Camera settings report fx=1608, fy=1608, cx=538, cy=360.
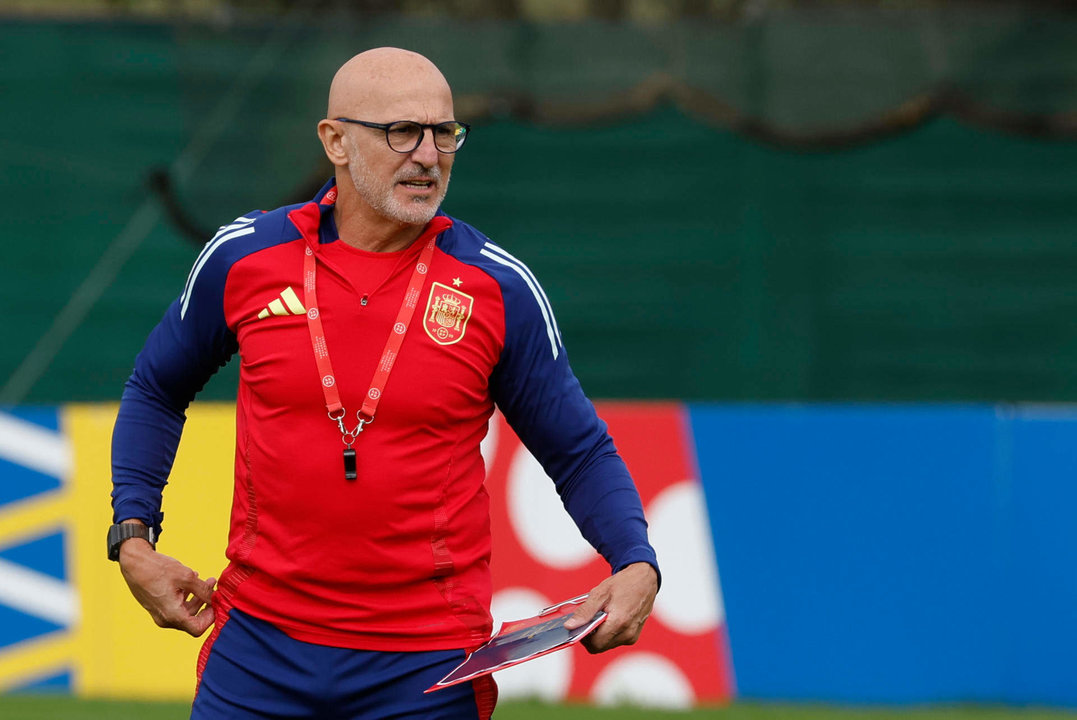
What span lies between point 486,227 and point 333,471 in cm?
744

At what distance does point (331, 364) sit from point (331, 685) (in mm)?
630

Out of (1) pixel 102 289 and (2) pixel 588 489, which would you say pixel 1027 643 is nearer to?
(2) pixel 588 489

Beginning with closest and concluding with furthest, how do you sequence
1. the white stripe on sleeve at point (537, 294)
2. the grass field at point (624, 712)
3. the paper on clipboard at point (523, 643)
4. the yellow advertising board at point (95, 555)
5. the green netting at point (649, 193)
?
the paper on clipboard at point (523, 643), the white stripe on sleeve at point (537, 294), the grass field at point (624, 712), the yellow advertising board at point (95, 555), the green netting at point (649, 193)

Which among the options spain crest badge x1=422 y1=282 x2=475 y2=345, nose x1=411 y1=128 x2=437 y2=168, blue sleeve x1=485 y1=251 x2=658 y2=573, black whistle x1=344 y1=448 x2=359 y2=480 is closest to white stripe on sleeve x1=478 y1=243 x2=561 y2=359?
blue sleeve x1=485 y1=251 x2=658 y2=573

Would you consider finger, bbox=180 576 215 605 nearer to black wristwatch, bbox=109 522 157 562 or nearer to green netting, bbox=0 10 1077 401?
black wristwatch, bbox=109 522 157 562

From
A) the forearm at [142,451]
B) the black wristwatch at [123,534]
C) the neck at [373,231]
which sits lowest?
the black wristwatch at [123,534]

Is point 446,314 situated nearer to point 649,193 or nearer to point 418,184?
point 418,184

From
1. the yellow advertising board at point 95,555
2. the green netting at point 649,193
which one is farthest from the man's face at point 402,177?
the green netting at point 649,193

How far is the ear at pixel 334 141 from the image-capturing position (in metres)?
3.39

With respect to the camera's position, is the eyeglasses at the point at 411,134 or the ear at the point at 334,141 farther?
the ear at the point at 334,141

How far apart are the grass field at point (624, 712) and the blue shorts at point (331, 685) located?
11.9 feet

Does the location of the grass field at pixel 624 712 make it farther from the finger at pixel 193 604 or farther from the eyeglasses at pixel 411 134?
the eyeglasses at pixel 411 134

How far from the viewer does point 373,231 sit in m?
3.35

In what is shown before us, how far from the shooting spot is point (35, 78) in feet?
34.1
